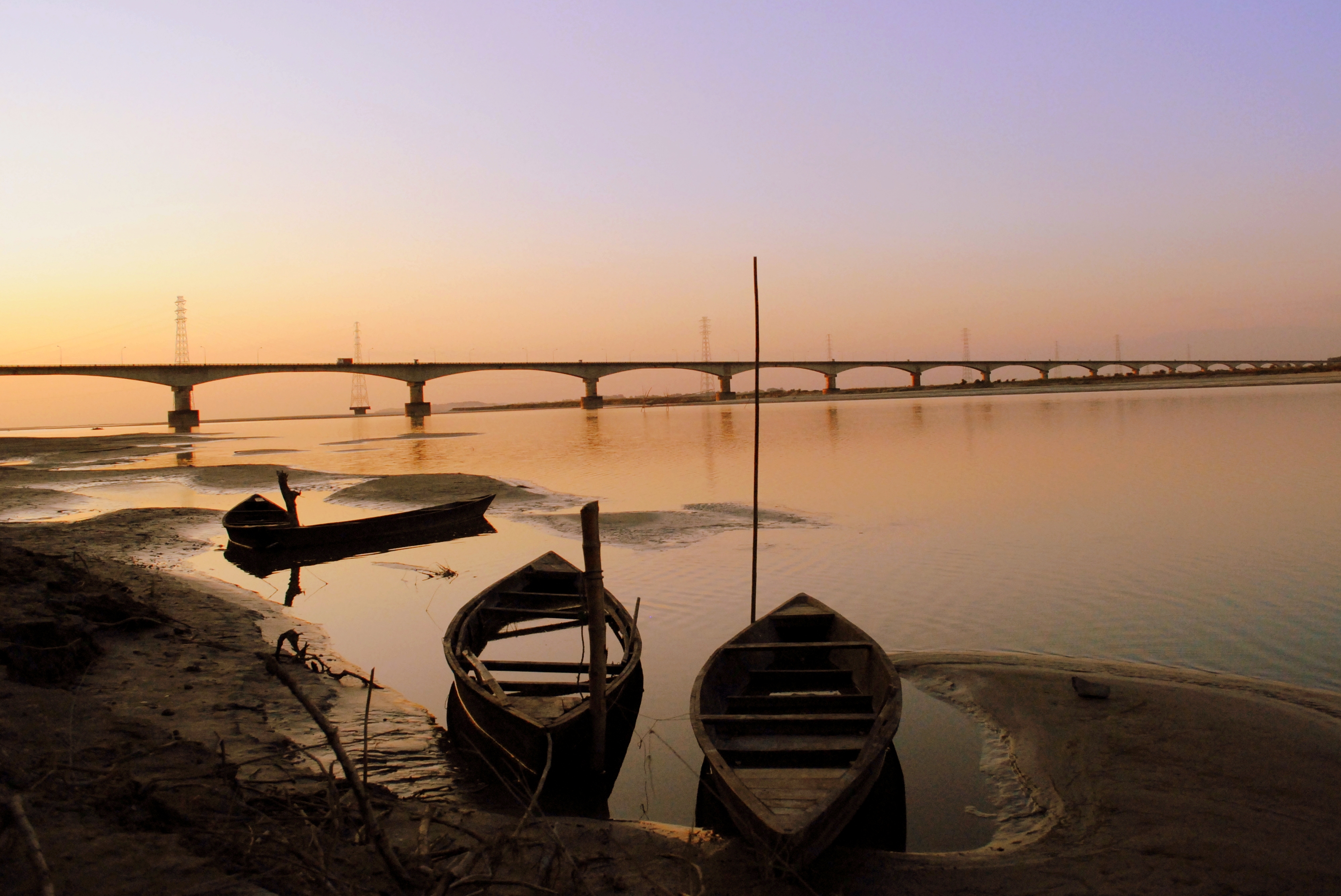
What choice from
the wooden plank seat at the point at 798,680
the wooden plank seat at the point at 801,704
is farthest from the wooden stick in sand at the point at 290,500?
the wooden plank seat at the point at 801,704

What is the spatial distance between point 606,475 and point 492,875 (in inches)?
1018

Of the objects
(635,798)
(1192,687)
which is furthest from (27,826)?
(1192,687)

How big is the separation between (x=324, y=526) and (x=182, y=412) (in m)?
83.7

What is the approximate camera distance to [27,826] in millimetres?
3082

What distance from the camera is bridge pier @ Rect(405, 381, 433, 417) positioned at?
9800 centimetres

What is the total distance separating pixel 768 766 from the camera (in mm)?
5371

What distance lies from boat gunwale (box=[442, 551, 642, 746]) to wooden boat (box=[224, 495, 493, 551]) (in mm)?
7820

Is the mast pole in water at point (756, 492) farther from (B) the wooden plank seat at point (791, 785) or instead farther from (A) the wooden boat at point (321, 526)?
(A) the wooden boat at point (321, 526)

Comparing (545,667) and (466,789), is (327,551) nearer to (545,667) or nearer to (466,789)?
(545,667)

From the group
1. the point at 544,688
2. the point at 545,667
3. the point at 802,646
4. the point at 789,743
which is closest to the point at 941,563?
the point at 802,646

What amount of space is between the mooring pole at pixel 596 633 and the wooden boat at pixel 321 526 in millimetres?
11724

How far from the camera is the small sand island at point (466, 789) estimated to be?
3938 millimetres

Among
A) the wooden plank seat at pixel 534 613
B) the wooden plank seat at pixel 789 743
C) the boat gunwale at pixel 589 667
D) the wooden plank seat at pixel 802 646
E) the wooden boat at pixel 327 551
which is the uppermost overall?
the wooden plank seat at pixel 802 646

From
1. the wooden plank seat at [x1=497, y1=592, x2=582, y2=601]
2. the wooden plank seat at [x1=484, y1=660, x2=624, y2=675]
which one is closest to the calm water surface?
the wooden plank seat at [x1=484, y1=660, x2=624, y2=675]
